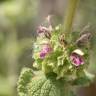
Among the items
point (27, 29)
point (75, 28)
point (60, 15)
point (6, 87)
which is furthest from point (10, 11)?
point (75, 28)

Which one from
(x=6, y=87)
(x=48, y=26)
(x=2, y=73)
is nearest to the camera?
(x=48, y=26)

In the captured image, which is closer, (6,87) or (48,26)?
(48,26)

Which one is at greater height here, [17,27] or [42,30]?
[17,27]

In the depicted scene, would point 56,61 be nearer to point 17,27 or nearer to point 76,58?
point 76,58

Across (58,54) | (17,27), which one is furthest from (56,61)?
(17,27)

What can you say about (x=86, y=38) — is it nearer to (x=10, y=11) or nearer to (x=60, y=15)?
(x=60, y=15)
